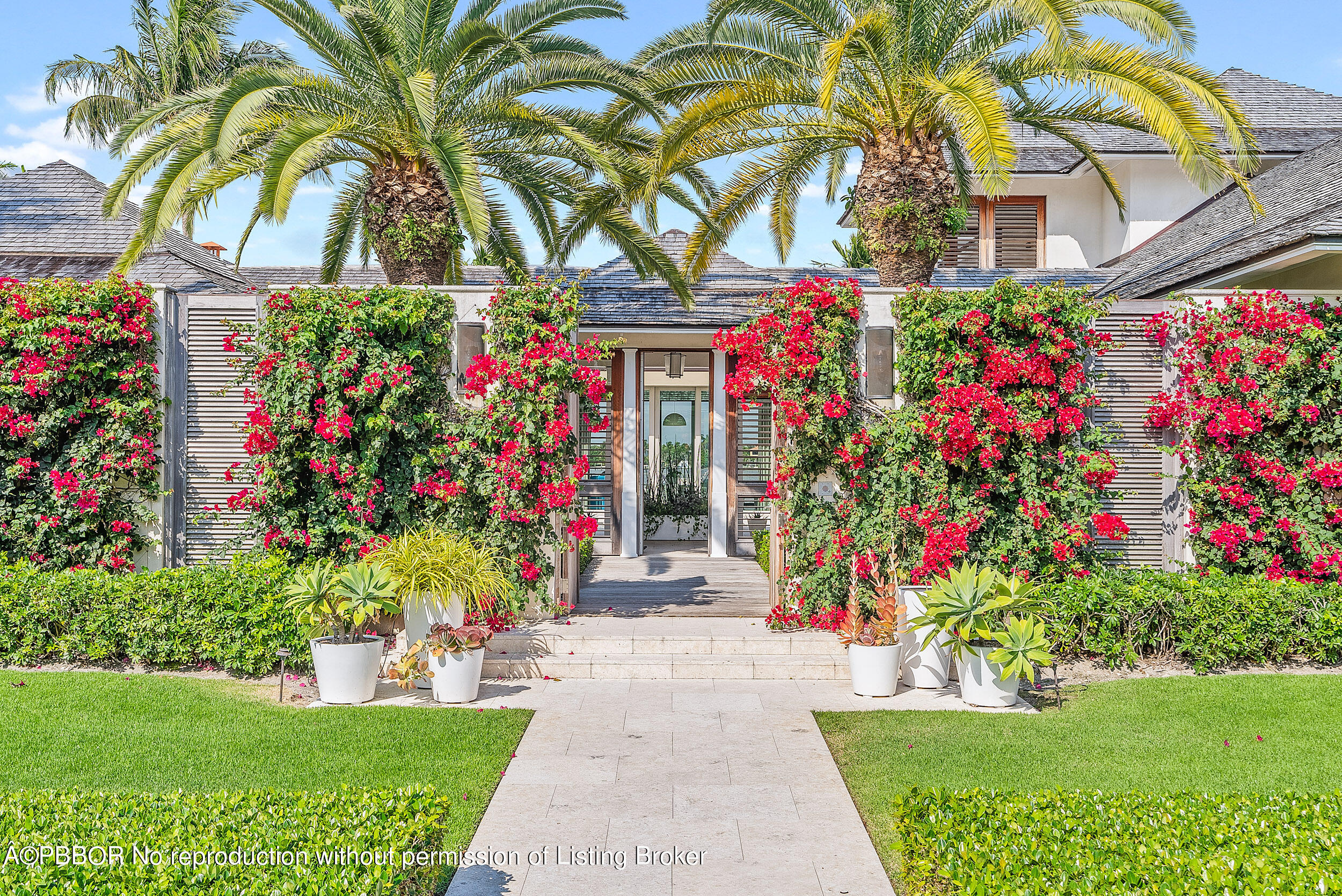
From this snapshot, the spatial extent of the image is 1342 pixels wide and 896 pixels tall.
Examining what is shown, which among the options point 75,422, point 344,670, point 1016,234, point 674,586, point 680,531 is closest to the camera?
point 344,670

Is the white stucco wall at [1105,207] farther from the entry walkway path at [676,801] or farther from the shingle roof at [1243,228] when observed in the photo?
the entry walkway path at [676,801]

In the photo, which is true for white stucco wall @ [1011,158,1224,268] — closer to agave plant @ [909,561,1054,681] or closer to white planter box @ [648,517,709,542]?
white planter box @ [648,517,709,542]

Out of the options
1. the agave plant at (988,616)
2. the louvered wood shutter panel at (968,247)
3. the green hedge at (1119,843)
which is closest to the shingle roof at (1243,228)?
the louvered wood shutter panel at (968,247)

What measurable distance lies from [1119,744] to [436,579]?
5.06 metres

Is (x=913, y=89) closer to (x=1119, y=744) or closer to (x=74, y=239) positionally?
(x=1119, y=744)

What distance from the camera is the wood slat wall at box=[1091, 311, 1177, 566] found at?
28.7 ft

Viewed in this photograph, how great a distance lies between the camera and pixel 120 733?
584 cm

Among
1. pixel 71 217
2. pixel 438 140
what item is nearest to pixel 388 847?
pixel 438 140

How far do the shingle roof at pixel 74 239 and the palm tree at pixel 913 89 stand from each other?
741 cm

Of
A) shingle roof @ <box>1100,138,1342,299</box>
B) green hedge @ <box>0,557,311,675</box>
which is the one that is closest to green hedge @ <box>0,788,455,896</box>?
green hedge @ <box>0,557,311,675</box>

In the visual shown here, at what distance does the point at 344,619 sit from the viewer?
6.99 metres

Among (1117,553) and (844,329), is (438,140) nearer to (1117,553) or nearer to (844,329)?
(844,329)

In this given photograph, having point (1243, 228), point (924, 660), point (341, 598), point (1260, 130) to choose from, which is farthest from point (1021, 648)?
point (1260, 130)

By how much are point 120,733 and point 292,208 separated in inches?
188
